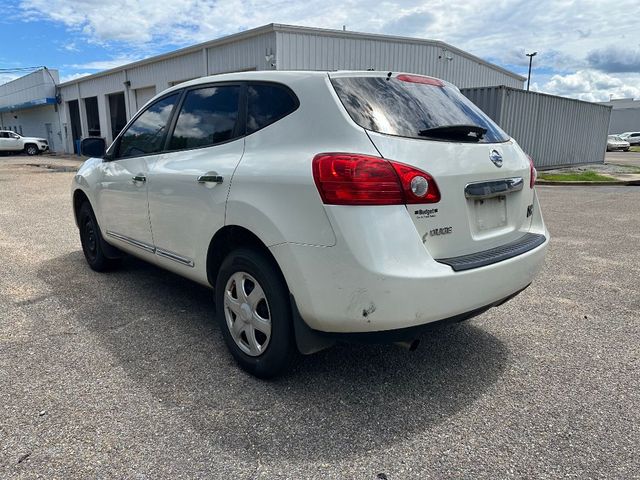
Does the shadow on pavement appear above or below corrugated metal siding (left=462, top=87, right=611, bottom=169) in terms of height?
below

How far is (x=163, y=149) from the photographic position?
3.78 meters

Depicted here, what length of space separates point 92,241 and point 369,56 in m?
15.4

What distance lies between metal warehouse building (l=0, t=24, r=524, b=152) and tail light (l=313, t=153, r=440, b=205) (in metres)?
14.1

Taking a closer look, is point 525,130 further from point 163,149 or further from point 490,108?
point 163,149

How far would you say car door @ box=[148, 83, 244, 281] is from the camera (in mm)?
3059

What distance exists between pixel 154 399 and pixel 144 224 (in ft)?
5.38

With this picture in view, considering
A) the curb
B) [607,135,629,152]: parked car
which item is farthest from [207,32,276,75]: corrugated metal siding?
[607,135,629,152]: parked car

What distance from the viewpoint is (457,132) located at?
2.76 metres

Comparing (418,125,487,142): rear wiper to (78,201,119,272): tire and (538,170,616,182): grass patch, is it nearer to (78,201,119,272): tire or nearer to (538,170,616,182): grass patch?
(78,201,119,272): tire

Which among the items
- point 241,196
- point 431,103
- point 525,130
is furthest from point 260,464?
point 525,130

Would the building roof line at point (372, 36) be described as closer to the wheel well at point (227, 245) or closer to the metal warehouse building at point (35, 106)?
the wheel well at point (227, 245)

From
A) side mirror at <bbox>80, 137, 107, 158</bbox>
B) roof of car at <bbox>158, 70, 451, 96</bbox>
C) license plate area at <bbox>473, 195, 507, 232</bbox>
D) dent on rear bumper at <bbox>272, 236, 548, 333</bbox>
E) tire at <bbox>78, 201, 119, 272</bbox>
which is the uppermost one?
roof of car at <bbox>158, 70, 451, 96</bbox>

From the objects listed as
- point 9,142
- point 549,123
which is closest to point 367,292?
point 549,123

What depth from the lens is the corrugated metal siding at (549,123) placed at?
16.6m
